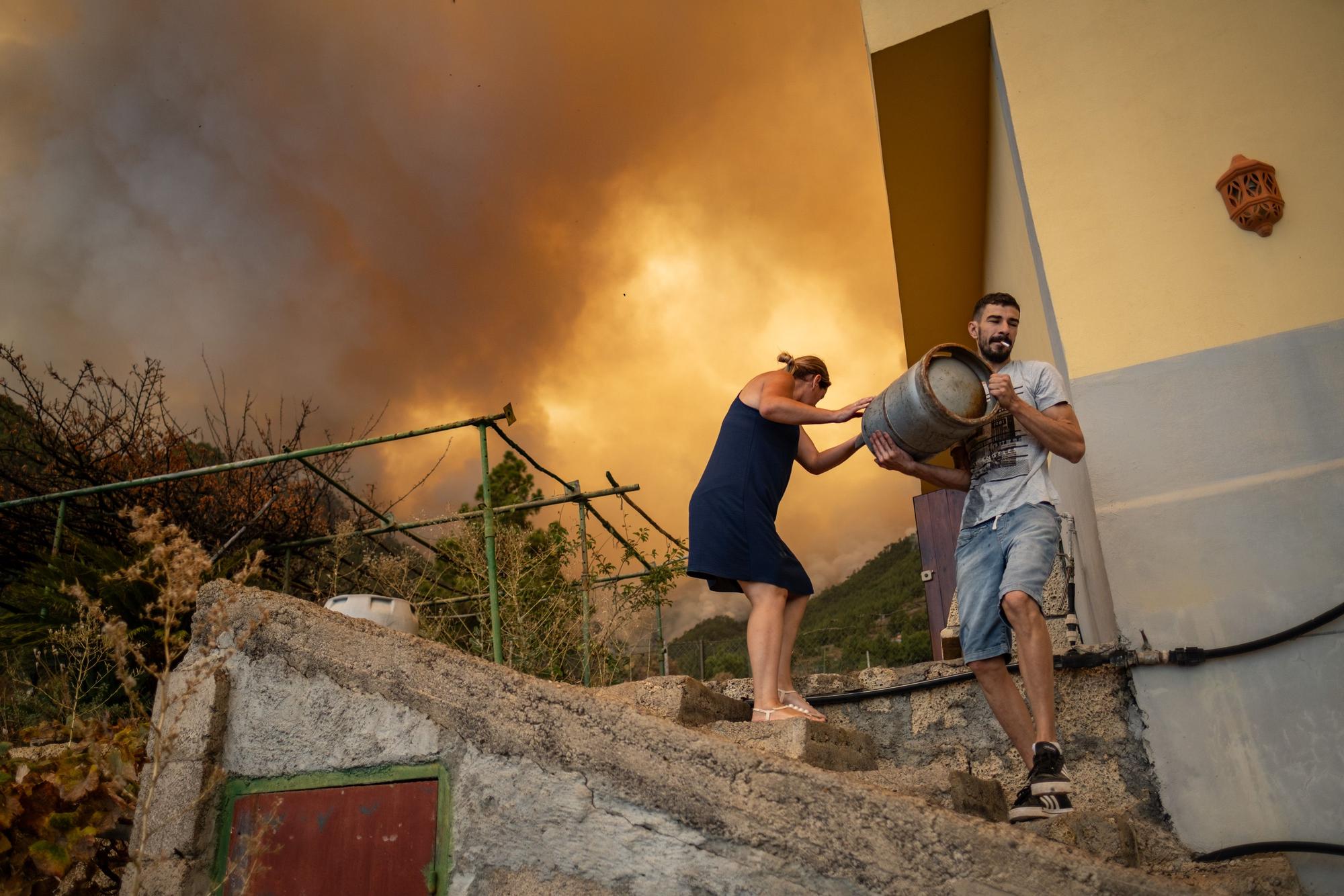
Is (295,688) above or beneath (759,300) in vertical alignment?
beneath

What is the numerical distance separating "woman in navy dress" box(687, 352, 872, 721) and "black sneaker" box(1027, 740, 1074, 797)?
0.69 m

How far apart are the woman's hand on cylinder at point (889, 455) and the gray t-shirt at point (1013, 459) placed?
0.23 m

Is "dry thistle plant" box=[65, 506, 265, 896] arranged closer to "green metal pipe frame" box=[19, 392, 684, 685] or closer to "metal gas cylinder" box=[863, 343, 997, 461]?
"green metal pipe frame" box=[19, 392, 684, 685]

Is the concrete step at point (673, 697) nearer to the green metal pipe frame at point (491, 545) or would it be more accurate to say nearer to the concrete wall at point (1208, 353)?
the green metal pipe frame at point (491, 545)

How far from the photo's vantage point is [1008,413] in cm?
279

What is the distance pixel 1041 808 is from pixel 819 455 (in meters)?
1.49

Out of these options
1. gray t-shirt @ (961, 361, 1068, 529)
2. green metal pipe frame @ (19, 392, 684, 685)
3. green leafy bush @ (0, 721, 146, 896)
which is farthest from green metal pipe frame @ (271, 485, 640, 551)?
gray t-shirt @ (961, 361, 1068, 529)

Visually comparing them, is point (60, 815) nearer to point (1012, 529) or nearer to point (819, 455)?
point (819, 455)

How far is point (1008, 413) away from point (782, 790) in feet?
5.02

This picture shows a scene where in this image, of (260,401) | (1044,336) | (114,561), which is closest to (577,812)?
(1044,336)

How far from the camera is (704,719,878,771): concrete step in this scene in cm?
234

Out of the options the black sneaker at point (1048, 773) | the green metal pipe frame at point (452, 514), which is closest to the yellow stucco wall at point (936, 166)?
the green metal pipe frame at point (452, 514)

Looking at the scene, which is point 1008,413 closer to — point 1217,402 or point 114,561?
point 1217,402

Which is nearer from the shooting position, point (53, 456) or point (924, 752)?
point (924, 752)
